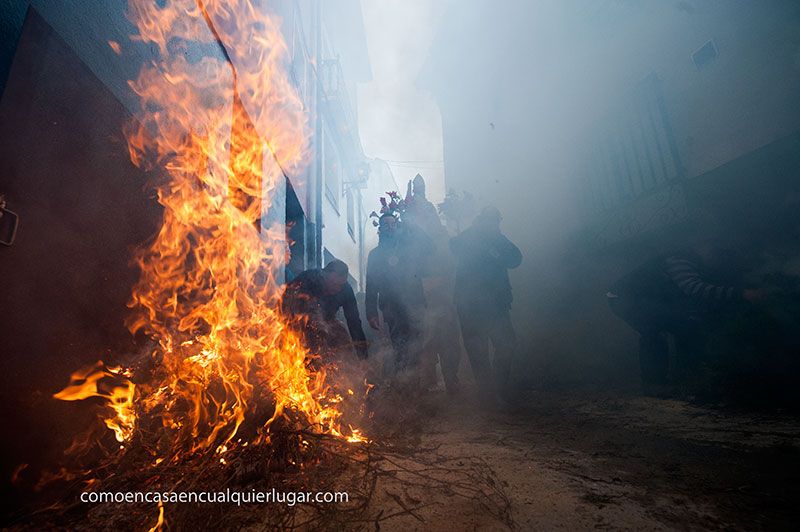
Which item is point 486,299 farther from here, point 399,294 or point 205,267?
point 205,267

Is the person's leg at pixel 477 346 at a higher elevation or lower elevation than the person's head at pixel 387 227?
lower

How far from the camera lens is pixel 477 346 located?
207 inches

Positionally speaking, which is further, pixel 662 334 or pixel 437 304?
pixel 437 304

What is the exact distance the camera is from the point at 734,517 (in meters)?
1.62

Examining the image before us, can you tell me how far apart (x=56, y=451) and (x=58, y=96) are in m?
2.20

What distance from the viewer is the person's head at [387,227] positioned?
6.14 meters

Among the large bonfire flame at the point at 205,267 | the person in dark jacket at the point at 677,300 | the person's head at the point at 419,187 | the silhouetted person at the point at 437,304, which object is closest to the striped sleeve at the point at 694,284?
the person in dark jacket at the point at 677,300

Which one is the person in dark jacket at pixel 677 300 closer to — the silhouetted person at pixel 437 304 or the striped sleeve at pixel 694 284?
the striped sleeve at pixel 694 284

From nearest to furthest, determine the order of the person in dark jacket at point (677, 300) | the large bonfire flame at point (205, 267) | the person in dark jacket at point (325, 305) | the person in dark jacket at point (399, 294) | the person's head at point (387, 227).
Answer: the large bonfire flame at point (205, 267), the person in dark jacket at point (677, 300), the person in dark jacket at point (325, 305), the person in dark jacket at point (399, 294), the person's head at point (387, 227)

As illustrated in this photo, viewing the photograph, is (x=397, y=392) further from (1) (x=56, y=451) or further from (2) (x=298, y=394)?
(1) (x=56, y=451)

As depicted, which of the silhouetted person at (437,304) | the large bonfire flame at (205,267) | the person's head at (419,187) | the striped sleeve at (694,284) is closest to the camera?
the large bonfire flame at (205,267)

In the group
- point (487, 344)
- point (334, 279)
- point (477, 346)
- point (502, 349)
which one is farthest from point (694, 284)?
point (334, 279)

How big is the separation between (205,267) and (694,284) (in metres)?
5.78

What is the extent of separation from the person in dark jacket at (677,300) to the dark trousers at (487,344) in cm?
168
